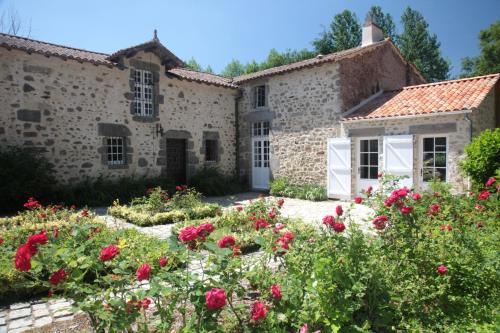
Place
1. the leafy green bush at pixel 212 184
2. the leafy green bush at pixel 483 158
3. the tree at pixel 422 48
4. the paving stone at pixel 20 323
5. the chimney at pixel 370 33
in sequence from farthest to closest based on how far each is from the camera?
the tree at pixel 422 48 < the chimney at pixel 370 33 < the leafy green bush at pixel 212 184 < the leafy green bush at pixel 483 158 < the paving stone at pixel 20 323

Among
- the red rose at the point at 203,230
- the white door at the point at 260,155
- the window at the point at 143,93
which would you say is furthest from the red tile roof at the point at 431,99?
the red rose at the point at 203,230

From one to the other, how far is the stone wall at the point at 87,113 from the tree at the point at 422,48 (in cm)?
2166

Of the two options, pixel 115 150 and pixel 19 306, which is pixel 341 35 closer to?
pixel 115 150

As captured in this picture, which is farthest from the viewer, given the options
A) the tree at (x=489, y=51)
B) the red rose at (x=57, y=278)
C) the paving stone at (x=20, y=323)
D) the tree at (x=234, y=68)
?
the tree at (x=234, y=68)

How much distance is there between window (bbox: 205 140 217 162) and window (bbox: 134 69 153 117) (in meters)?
2.85

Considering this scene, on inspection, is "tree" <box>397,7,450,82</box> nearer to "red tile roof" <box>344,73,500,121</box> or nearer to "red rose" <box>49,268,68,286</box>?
"red tile roof" <box>344,73,500,121</box>

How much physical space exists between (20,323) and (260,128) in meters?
11.4

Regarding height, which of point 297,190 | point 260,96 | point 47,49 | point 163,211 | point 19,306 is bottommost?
point 19,306

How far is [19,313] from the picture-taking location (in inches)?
132

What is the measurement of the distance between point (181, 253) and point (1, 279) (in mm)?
2623

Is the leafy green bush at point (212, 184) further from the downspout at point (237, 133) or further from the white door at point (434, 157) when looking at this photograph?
the white door at point (434, 157)

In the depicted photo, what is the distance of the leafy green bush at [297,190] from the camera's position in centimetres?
1132

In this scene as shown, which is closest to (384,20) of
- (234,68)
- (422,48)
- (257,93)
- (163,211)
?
(422,48)

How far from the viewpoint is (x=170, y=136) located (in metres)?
12.3
